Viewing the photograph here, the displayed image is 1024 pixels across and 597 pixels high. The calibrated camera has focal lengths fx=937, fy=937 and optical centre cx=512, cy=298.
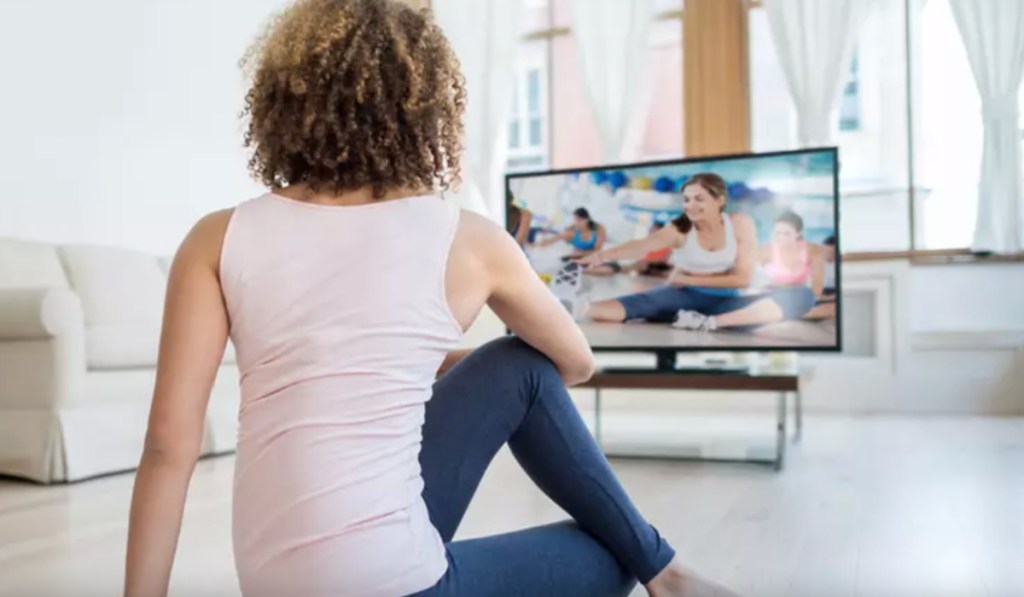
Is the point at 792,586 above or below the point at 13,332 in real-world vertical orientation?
below

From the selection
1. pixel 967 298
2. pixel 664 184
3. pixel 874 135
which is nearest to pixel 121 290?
pixel 664 184

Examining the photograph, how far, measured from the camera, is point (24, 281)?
11.7 feet

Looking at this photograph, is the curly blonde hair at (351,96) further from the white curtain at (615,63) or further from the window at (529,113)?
the window at (529,113)

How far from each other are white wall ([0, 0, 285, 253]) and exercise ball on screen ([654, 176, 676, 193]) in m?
1.97

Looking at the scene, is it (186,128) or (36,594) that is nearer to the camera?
(36,594)

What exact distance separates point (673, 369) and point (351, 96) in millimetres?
2414

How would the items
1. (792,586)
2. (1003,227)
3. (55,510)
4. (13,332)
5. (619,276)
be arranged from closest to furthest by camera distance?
(792,586) → (55,510) → (13,332) → (619,276) → (1003,227)

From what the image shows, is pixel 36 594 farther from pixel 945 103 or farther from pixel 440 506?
pixel 945 103

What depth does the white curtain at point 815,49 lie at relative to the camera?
4762 millimetres

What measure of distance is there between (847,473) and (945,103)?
2.74m

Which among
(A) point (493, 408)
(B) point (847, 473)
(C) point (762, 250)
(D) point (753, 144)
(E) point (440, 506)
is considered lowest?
(B) point (847, 473)

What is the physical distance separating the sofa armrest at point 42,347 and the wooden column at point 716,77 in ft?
10.9

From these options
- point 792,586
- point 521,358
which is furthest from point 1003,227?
point 521,358

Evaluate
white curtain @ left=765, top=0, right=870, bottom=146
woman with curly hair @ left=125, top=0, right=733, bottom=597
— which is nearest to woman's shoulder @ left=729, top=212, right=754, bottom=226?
white curtain @ left=765, top=0, right=870, bottom=146
